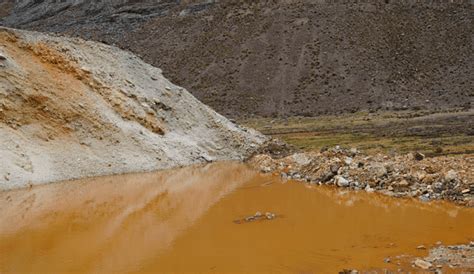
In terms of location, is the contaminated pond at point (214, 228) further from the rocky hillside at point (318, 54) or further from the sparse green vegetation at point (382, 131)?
the rocky hillside at point (318, 54)

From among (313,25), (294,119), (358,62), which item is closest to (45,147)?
(294,119)

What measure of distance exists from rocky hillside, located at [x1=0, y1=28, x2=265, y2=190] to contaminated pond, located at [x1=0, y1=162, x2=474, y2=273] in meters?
2.67

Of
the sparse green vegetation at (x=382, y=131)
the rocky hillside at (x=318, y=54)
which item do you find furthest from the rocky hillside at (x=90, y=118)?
the rocky hillside at (x=318, y=54)

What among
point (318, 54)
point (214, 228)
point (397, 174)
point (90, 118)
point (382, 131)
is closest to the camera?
point (214, 228)

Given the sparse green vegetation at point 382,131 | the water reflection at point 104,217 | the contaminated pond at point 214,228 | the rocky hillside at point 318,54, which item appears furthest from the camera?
the rocky hillside at point 318,54

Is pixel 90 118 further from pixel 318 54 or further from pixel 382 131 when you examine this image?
pixel 318 54

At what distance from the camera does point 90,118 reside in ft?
99.9

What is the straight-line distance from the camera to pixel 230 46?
85.9 m

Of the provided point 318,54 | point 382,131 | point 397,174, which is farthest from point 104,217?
point 318,54

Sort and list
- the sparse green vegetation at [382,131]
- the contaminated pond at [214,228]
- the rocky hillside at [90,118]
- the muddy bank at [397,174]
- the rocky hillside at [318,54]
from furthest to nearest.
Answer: the rocky hillside at [318,54] < the sparse green vegetation at [382,131] < the rocky hillside at [90,118] < the muddy bank at [397,174] < the contaminated pond at [214,228]

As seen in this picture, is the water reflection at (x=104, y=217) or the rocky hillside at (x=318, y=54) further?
the rocky hillside at (x=318, y=54)

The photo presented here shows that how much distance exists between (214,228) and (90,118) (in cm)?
1613

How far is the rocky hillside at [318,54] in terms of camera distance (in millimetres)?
73062

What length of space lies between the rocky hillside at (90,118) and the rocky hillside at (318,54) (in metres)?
36.6
